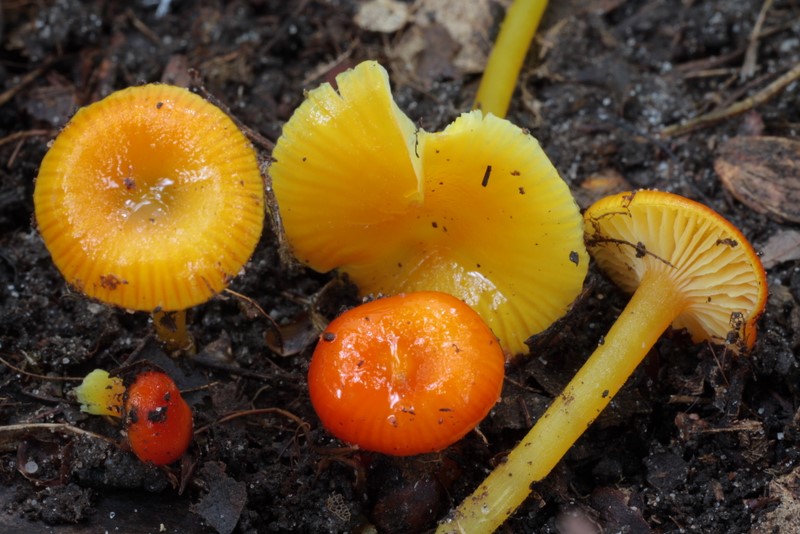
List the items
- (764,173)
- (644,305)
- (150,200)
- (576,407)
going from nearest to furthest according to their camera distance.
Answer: (150,200) → (576,407) → (644,305) → (764,173)

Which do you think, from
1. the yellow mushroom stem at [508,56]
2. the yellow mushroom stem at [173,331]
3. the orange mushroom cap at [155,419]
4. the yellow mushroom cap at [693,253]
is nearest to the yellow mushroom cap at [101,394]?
the orange mushroom cap at [155,419]

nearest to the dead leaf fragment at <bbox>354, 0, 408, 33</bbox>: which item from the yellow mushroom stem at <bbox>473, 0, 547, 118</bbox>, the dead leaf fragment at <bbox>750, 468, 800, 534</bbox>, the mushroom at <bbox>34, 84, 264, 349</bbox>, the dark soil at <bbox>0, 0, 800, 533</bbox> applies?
the dark soil at <bbox>0, 0, 800, 533</bbox>

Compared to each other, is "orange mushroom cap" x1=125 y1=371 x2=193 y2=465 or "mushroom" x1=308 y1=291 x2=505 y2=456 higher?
"mushroom" x1=308 y1=291 x2=505 y2=456

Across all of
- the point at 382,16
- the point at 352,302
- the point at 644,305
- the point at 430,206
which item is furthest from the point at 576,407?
the point at 382,16

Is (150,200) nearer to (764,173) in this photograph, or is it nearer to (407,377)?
(407,377)

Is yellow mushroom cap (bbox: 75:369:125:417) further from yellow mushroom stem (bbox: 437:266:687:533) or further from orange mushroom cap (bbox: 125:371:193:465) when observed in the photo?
yellow mushroom stem (bbox: 437:266:687:533)

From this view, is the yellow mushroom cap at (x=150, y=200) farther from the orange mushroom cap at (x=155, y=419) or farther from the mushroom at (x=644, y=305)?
the mushroom at (x=644, y=305)
